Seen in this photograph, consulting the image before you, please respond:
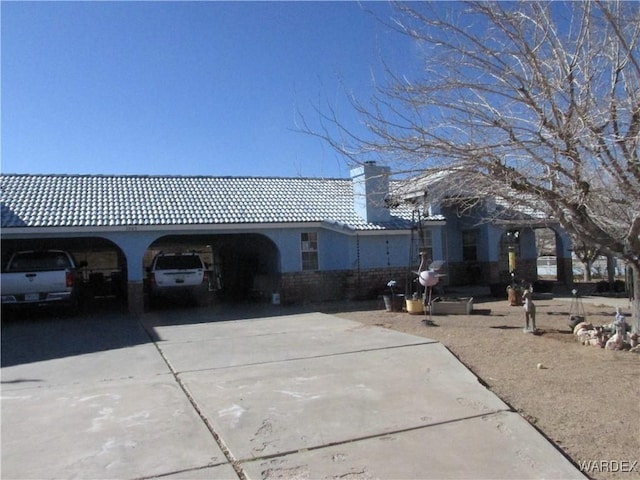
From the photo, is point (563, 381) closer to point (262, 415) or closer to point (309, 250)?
point (262, 415)

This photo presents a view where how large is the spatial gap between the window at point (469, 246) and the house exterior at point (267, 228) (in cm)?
4

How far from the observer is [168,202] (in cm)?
1764

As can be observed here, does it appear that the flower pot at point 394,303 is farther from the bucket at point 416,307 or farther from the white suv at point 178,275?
the white suv at point 178,275

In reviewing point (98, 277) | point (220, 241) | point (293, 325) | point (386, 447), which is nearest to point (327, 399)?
point (386, 447)

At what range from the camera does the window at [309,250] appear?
18.0 m

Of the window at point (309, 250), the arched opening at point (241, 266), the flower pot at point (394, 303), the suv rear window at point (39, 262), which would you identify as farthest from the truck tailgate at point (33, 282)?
the flower pot at point (394, 303)

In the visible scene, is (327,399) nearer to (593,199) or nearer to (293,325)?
(593,199)

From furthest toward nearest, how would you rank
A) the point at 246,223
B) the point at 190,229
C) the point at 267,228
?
the point at 267,228, the point at 246,223, the point at 190,229

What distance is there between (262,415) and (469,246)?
18448mm

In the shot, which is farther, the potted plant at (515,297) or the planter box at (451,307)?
the potted plant at (515,297)

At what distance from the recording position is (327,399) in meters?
6.09

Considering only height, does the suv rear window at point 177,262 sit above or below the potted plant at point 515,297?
above
